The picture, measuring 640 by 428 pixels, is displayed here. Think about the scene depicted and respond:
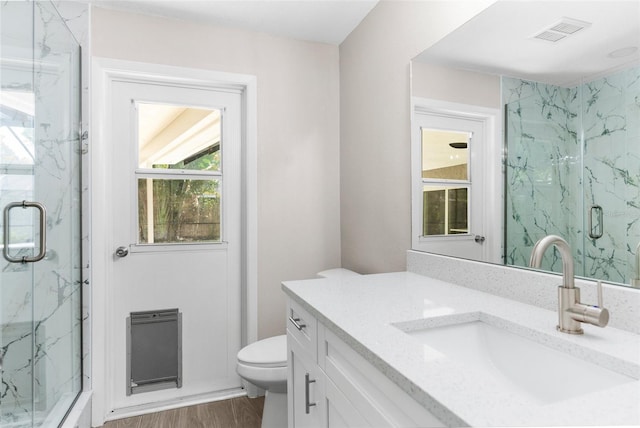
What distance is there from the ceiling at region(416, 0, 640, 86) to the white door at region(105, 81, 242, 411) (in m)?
1.55

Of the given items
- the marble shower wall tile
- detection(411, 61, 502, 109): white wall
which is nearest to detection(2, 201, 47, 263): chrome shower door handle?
detection(411, 61, 502, 109): white wall

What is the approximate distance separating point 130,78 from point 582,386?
252 centimetres

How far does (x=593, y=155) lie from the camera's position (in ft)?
3.38

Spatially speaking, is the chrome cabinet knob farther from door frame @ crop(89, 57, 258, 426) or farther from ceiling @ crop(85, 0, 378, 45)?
ceiling @ crop(85, 0, 378, 45)

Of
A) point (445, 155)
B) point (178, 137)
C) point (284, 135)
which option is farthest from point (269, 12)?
point (445, 155)

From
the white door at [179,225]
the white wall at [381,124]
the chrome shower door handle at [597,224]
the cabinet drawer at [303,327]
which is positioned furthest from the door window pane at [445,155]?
the white door at [179,225]

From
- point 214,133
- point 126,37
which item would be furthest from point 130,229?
point 126,37

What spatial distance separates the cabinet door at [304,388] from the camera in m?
1.18

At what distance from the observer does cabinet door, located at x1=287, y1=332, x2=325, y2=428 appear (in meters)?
1.18

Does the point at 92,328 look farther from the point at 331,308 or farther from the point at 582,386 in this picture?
the point at 582,386

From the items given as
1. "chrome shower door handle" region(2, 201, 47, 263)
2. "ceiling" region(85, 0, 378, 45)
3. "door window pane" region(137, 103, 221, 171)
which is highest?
"ceiling" region(85, 0, 378, 45)

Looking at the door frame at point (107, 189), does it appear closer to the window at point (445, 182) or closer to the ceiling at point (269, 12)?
the ceiling at point (269, 12)

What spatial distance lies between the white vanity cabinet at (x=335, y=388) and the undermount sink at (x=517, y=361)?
0.51ft

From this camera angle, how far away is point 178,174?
2396 millimetres
